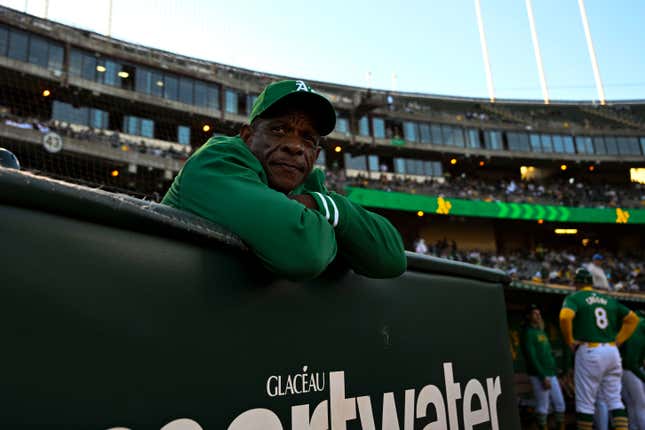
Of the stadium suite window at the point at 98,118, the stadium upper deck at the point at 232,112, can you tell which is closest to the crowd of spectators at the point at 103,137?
the stadium upper deck at the point at 232,112

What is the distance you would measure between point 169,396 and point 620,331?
228 inches

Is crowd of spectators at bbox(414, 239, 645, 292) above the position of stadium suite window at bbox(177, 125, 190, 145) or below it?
below

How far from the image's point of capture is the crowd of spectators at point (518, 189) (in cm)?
2555

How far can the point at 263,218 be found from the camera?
2.88ft

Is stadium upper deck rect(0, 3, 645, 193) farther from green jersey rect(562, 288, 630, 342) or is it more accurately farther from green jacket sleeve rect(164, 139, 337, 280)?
green jacket sleeve rect(164, 139, 337, 280)

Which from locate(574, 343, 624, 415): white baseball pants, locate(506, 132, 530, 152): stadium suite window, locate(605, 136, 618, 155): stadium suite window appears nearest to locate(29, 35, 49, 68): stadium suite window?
locate(574, 343, 624, 415): white baseball pants

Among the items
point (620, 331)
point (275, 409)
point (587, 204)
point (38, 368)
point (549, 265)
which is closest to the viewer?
Result: point (38, 368)

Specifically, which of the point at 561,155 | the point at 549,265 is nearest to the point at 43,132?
the point at 549,265

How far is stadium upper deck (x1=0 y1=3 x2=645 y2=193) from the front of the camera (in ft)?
62.4

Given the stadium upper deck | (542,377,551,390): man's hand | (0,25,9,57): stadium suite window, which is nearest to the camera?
(542,377,551,390): man's hand

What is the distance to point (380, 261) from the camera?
43.1 inches

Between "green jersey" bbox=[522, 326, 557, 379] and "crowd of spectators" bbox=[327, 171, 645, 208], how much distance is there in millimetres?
18016

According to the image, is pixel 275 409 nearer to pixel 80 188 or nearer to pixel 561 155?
pixel 80 188

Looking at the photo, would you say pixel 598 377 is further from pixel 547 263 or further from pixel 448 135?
pixel 448 135
